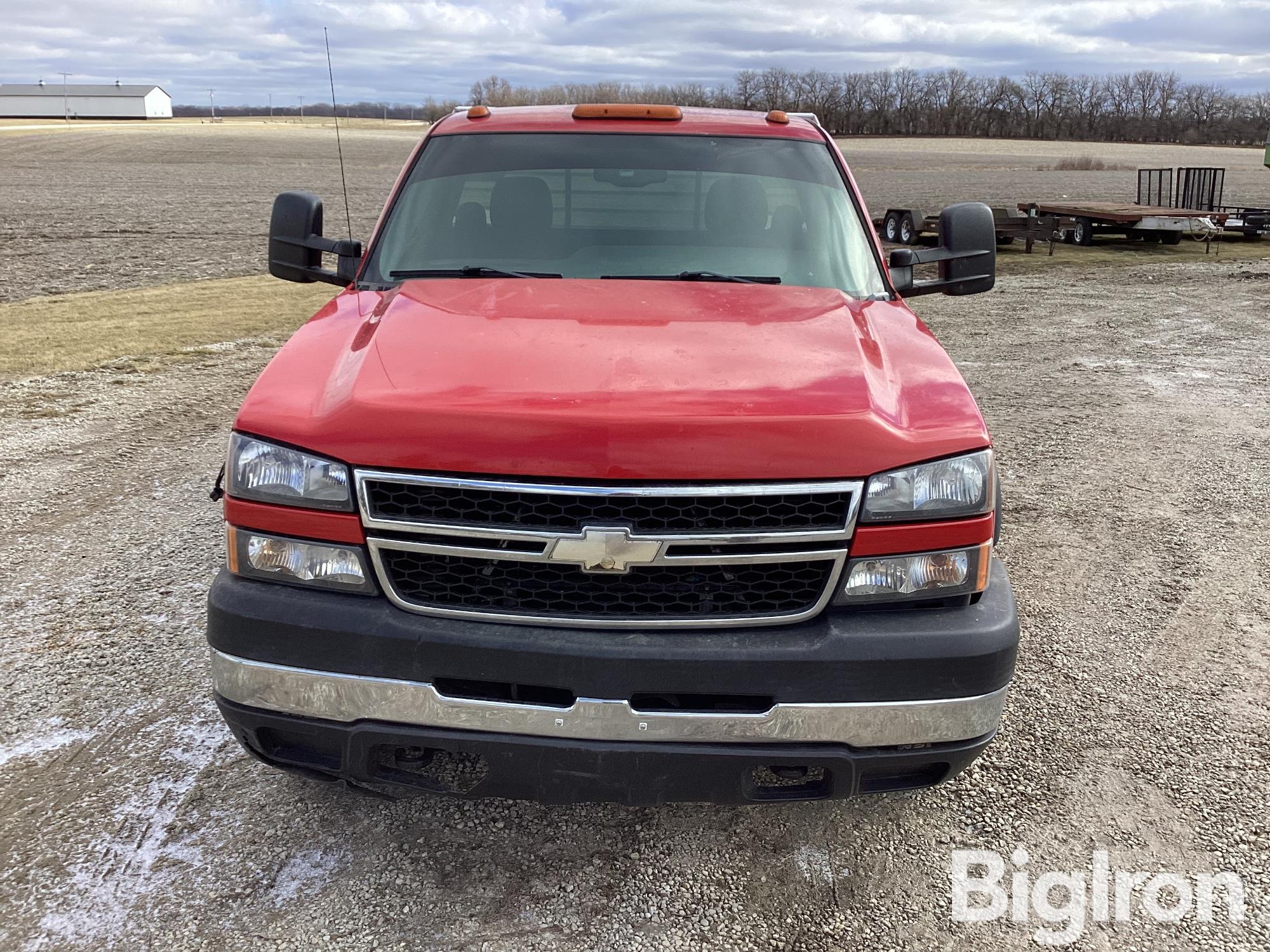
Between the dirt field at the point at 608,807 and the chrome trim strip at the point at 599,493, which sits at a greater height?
the chrome trim strip at the point at 599,493

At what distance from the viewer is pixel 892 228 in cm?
2069

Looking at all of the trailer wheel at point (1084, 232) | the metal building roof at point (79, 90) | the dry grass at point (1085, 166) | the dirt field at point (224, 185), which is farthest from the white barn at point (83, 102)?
the trailer wheel at point (1084, 232)

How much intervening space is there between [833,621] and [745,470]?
0.44m

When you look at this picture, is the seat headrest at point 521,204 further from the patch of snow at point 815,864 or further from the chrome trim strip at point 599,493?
the patch of snow at point 815,864

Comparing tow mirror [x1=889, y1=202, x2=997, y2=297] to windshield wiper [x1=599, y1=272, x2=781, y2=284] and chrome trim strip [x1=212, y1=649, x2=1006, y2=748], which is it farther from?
chrome trim strip [x1=212, y1=649, x2=1006, y2=748]

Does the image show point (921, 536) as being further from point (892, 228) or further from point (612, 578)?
point (892, 228)

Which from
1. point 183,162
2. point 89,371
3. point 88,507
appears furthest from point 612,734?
point 183,162

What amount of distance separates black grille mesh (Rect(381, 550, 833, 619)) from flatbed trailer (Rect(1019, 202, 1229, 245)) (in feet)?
67.7

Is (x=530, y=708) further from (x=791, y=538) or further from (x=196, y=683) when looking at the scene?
(x=196, y=683)

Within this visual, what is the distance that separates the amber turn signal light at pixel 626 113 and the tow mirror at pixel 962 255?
108 centimetres

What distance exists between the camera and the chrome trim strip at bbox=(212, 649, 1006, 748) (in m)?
2.40

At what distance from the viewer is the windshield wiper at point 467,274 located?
3611mm

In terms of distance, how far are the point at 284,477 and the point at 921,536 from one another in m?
1.54

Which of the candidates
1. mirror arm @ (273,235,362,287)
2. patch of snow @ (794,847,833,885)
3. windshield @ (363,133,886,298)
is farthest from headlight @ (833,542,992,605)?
mirror arm @ (273,235,362,287)
